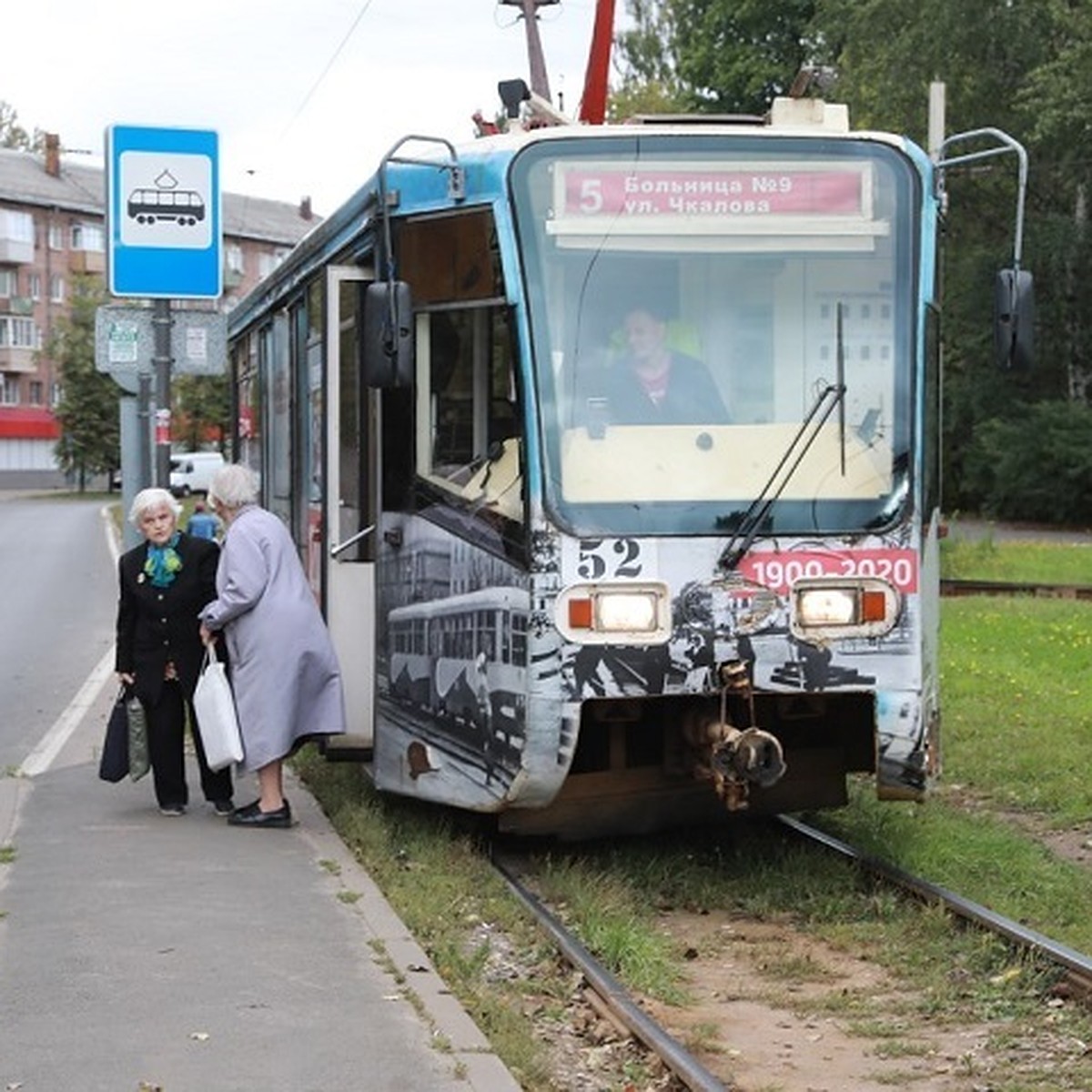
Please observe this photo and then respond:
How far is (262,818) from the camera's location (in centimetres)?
1034

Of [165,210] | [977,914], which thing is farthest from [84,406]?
[977,914]

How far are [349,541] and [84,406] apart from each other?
80305mm

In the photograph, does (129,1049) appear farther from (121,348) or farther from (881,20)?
(881,20)

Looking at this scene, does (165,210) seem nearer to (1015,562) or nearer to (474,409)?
(474,409)

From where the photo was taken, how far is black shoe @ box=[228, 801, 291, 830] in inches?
407

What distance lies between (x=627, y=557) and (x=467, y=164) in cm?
182

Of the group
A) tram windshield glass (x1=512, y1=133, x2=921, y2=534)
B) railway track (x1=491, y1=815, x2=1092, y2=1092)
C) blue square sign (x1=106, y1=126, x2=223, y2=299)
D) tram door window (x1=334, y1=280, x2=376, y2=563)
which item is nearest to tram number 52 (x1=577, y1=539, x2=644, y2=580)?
tram windshield glass (x1=512, y1=133, x2=921, y2=534)

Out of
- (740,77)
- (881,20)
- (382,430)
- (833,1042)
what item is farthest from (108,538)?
(833,1042)

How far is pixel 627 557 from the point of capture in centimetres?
885

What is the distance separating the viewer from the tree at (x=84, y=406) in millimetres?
88875

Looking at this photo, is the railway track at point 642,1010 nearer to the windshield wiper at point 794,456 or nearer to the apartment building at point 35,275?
the windshield wiper at point 794,456

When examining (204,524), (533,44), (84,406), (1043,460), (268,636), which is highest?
(533,44)

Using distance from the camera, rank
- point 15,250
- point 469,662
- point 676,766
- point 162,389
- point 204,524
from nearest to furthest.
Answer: point 469,662 → point 676,766 → point 162,389 → point 204,524 → point 15,250

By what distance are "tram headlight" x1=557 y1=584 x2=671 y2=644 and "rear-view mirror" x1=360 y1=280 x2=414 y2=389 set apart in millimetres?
1146
